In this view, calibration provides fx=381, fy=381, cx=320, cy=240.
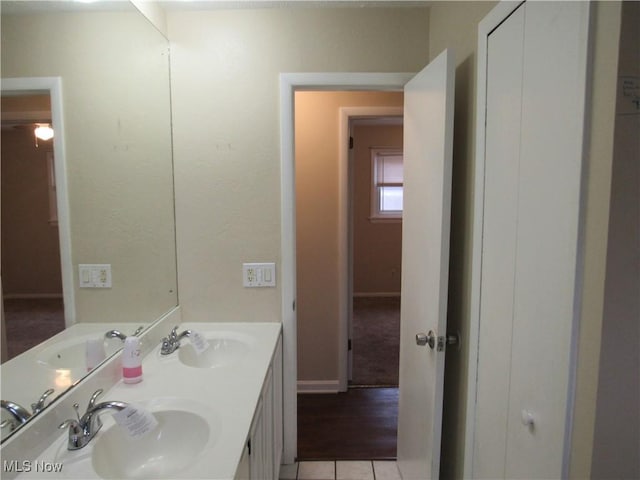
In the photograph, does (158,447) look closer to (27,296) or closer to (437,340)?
(27,296)

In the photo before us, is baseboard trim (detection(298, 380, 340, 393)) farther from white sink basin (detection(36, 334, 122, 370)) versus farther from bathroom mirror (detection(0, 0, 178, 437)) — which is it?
white sink basin (detection(36, 334, 122, 370))

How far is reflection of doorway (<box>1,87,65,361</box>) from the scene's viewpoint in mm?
908

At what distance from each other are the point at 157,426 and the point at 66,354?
0.35m

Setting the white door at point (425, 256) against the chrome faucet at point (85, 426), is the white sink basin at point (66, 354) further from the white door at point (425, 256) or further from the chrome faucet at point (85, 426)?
the white door at point (425, 256)

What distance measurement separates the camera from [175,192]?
194 centimetres

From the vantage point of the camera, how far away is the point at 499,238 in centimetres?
116

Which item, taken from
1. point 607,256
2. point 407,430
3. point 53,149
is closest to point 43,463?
point 53,149

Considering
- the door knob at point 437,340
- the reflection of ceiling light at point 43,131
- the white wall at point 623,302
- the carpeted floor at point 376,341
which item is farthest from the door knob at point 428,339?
the carpeted floor at point 376,341

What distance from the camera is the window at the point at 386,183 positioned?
5.54m

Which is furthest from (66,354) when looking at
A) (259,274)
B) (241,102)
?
(241,102)

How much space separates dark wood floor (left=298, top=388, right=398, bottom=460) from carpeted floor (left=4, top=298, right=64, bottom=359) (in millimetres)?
1639

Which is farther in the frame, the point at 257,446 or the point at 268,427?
the point at 268,427

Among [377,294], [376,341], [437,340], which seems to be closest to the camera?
[437,340]

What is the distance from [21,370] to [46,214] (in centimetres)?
41
